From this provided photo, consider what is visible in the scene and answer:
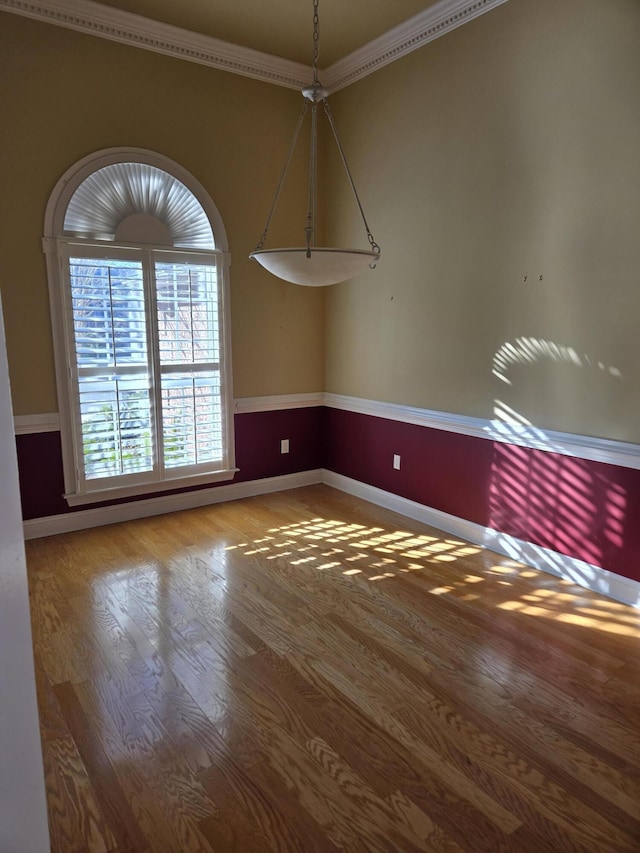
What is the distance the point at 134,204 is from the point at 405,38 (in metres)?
2.10

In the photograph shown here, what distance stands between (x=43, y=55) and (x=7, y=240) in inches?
43.9

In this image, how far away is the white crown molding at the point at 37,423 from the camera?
3.62 meters

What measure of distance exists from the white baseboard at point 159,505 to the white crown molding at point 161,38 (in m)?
3.06

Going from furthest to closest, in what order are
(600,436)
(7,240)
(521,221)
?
(7,240)
(521,221)
(600,436)

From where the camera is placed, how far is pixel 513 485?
11.4 ft

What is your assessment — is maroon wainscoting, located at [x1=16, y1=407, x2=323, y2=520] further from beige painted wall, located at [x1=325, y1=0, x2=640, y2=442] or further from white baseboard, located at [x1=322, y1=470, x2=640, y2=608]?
beige painted wall, located at [x1=325, y1=0, x2=640, y2=442]

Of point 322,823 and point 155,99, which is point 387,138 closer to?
point 155,99

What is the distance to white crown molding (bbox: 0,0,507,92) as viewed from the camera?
3352 millimetres

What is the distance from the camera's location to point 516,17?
311 cm

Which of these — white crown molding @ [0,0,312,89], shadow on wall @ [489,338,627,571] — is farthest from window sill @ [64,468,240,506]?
white crown molding @ [0,0,312,89]

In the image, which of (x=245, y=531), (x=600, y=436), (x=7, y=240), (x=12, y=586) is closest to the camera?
(x=12, y=586)

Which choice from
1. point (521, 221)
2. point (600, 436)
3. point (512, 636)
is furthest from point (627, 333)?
point (512, 636)

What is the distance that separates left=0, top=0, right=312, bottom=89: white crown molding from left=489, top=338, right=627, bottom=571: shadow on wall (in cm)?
270

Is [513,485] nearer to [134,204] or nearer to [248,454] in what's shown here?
[248,454]
